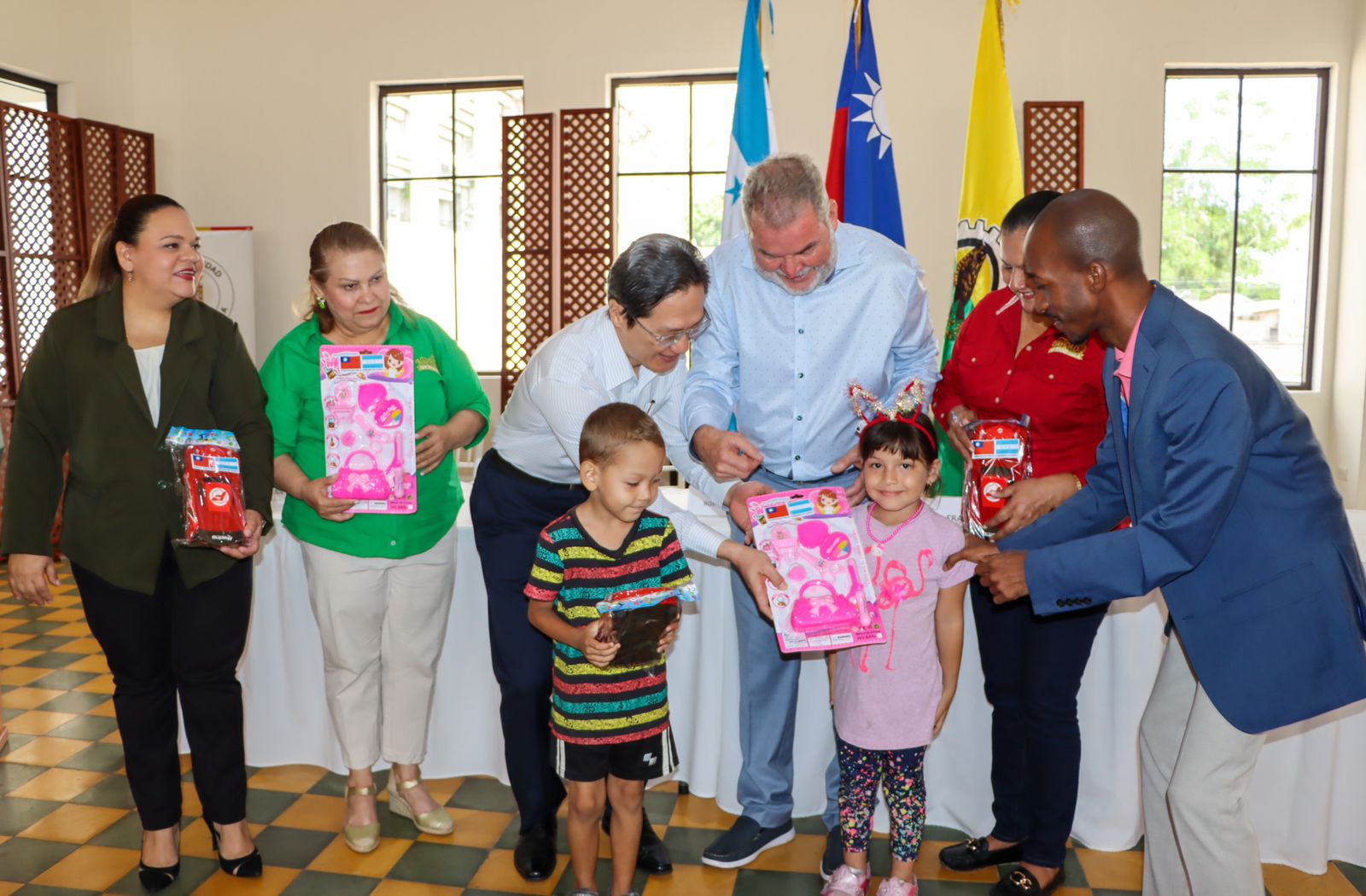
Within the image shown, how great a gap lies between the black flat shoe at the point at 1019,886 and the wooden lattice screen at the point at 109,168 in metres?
7.83

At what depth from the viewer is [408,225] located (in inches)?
361

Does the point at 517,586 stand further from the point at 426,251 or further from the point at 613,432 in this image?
the point at 426,251

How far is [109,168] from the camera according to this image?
27.0ft

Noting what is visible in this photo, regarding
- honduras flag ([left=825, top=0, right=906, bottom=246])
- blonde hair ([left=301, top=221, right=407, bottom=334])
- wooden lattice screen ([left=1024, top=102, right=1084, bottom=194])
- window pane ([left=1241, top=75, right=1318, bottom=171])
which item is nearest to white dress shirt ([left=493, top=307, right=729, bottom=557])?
blonde hair ([left=301, top=221, right=407, bottom=334])

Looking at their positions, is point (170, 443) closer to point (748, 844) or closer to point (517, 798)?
point (517, 798)

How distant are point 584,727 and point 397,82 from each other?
7617 millimetres

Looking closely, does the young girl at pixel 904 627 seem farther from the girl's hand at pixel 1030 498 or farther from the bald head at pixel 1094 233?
the bald head at pixel 1094 233

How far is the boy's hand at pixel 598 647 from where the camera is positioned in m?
2.26

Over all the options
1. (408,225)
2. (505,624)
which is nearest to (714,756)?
(505,624)

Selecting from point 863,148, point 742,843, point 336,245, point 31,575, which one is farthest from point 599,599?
point 863,148

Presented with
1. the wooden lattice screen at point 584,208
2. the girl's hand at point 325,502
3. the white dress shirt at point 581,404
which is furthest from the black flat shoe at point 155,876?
the wooden lattice screen at point 584,208

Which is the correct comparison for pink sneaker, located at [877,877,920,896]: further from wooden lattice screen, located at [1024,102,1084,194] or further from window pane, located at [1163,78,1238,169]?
window pane, located at [1163,78,1238,169]

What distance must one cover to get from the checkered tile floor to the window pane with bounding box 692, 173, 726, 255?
6.18m

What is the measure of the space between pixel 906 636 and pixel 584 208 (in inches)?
250
